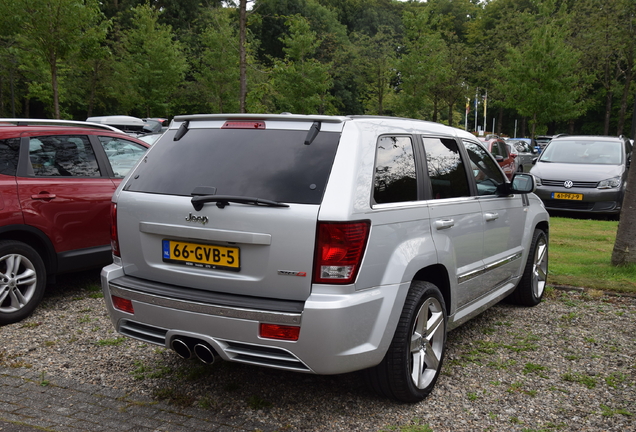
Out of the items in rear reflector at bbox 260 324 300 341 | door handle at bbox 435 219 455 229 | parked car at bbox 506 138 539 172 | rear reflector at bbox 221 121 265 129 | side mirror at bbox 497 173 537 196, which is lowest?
parked car at bbox 506 138 539 172

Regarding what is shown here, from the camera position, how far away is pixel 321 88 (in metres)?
31.2

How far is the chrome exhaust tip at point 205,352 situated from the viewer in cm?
334

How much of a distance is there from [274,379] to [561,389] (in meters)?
1.95

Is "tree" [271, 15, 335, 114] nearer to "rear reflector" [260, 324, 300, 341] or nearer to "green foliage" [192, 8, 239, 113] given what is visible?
"green foliage" [192, 8, 239, 113]

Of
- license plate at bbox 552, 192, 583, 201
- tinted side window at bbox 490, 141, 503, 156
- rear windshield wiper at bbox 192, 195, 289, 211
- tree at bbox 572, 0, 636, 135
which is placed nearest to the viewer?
rear windshield wiper at bbox 192, 195, 289, 211

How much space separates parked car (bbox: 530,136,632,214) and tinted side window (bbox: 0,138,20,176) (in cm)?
1064

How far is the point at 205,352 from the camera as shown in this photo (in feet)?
11.1

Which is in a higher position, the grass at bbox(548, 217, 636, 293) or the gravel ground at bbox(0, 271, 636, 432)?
the gravel ground at bbox(0, 271, 636, 432)

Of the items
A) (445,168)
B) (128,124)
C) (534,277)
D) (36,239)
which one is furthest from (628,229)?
(128,124)

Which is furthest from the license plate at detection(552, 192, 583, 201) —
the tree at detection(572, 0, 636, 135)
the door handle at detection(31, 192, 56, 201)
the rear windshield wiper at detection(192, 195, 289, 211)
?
the tree at detection(572, 0, 636, 135)

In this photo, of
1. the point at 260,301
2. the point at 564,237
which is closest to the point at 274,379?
the point at 260,301

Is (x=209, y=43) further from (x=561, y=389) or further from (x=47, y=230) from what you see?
(x=561, y=389)

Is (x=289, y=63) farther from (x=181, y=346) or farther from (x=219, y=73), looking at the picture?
(x=181, y=346)

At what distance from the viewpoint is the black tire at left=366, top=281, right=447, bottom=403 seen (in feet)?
11.5
